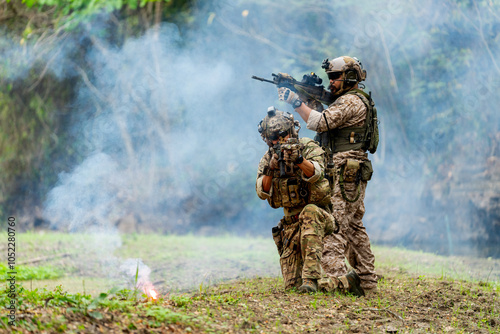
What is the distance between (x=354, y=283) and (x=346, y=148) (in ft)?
4.43

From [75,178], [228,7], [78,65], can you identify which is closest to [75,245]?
[75,178]

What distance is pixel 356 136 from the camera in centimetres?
554

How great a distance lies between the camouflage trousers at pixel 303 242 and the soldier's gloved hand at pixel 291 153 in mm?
557

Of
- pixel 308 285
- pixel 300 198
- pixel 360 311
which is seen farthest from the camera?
pixel 300 198

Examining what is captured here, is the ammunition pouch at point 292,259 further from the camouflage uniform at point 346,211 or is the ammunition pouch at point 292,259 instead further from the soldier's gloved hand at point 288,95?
the soldier's gloved hand at point 288,95

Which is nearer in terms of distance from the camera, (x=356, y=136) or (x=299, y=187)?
(x=299, y=187)

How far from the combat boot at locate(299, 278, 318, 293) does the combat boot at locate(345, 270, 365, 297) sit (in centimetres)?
40

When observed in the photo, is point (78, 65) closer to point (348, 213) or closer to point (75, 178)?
point (75, 178)

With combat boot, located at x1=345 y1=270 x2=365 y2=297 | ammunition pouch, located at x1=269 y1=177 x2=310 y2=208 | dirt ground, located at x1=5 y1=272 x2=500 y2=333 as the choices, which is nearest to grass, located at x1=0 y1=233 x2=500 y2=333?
dirt ground, located at x1=5 y1=272 x2=500 y2=333

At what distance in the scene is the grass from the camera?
3.40 meters

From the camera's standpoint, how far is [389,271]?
24.6ft

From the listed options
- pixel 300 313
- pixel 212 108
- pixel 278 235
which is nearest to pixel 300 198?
pixel 278 235

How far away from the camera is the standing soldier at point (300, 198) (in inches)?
192

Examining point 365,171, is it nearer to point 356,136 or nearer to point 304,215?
point 356,136
